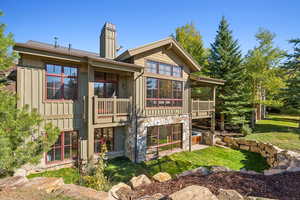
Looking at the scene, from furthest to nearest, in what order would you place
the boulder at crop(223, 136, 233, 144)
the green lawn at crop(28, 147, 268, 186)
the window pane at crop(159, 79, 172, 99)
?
1. the boulder at crop(223, 136, 233, 144)
2. the window pane at crop(159, 79, 172, 99)
3. the green lawn at crop(28, 147, 268, 186)

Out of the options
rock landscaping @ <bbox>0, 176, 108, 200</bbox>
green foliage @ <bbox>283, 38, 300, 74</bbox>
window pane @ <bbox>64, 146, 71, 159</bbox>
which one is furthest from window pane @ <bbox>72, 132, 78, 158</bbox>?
green foliage @ <bbox>283, 38, 300, 74</bbox>

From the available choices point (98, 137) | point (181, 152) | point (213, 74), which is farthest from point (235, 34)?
point (98, 137)

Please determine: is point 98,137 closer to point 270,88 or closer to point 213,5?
point 213,5

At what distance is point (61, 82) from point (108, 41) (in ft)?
18.5

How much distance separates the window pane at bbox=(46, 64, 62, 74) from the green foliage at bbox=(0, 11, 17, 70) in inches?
143

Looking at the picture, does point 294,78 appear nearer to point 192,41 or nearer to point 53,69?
point 192,41

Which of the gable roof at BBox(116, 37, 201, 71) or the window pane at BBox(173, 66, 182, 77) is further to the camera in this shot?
the window pane at BBox(173, 66, 182, 77)

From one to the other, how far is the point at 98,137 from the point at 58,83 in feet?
11.9

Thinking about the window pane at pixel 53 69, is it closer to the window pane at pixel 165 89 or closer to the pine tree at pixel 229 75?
the window pane at pixel 165 89

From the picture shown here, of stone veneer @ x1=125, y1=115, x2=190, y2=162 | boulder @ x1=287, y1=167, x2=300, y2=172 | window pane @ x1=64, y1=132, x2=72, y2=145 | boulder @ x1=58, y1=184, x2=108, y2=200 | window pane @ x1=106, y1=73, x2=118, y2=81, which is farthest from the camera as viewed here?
stone veneer @ x1=125, y1=115, x2=190, y2=162

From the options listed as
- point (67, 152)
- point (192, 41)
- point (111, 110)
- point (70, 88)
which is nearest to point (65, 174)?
point (67, 152)

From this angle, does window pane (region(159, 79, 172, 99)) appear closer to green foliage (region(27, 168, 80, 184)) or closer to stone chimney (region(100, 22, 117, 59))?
stone chimney (region(100, 22, 117, 59))

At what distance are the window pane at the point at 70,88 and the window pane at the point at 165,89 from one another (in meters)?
5.31

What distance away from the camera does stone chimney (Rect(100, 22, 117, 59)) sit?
38.1ft
